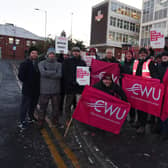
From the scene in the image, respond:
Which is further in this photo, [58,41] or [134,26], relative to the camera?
[134,26]

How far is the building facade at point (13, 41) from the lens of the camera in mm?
52688

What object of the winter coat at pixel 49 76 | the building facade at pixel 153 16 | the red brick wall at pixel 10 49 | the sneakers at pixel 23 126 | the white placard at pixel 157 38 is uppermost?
the building facade at pixel 153 16

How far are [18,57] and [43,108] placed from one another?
54189 millimetres

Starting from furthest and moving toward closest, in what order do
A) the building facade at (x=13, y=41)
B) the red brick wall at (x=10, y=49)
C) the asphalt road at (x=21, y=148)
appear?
the building facade at (x=13, y=41)
the red brick wall at (x=10, y=49)
the asphalt road at (x=21, y=148)

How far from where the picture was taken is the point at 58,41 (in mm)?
7395

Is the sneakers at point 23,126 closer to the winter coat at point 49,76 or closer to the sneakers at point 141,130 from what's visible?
the winter coat at point 49,76

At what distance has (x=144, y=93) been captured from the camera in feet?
15.0

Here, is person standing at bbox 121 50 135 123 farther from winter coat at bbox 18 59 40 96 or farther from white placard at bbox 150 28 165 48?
white placard at bbox 150 28 165 48

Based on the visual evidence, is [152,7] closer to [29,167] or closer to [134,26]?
[134,26]

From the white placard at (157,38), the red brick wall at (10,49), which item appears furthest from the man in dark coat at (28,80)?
the red brick wall at (10,49)

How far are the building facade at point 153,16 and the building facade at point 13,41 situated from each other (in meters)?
29.5

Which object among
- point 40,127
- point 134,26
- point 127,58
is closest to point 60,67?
Answer: point 40,127

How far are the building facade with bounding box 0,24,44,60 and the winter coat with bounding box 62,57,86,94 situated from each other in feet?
169

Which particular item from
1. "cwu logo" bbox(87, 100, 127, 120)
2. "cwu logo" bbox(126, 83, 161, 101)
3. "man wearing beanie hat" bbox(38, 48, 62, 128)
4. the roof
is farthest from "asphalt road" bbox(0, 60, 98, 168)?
the roof
